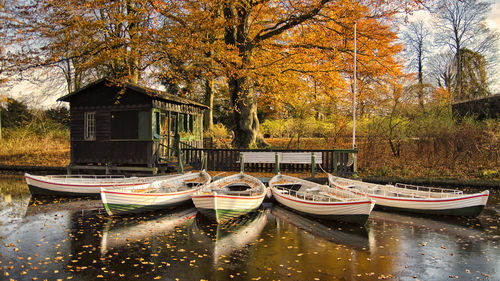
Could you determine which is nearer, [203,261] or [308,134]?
[203,261]

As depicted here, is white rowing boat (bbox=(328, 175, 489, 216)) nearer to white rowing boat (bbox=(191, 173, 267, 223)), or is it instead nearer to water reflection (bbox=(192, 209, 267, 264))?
white rowing boat (bbox=(191, 173, 267, 223))

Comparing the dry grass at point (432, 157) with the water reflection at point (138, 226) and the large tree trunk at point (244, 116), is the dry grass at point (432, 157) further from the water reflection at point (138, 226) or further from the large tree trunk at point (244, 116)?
the water reflection at point (138, 226)

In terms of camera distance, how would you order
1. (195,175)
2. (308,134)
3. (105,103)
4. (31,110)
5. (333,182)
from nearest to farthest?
1. (333,182)
2. (195,175)
3. (105,103)
4. (308,134)
5. (31,110)

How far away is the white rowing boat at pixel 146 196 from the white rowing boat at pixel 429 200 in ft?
19.1

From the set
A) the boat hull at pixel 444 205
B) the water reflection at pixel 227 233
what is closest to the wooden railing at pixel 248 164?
the boat hull at pixel 444 205

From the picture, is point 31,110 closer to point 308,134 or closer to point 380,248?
point 308,134

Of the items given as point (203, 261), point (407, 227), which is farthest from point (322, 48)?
point (203, 261)

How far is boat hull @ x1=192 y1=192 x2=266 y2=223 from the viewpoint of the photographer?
994 cm

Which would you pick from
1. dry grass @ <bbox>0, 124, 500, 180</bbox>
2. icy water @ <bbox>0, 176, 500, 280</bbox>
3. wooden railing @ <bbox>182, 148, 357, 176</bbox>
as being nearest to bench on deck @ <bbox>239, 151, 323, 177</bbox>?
wooden railing @ <bbox>182, 148, 357, 176</bbox>

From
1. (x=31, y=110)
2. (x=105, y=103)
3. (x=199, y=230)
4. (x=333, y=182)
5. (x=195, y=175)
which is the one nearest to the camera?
(x=199, y=230)

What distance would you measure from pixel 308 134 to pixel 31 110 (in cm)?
2581

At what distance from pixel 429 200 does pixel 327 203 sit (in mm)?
3482

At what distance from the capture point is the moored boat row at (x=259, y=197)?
1012 cm

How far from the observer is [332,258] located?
7.23 meters
